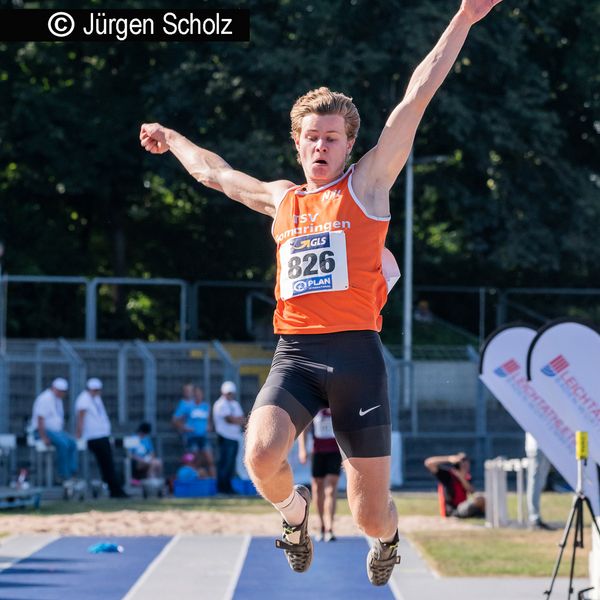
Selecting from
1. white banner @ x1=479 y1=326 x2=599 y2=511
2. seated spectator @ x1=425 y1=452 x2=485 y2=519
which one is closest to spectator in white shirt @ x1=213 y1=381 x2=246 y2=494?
seated spectator @ x1=425 y1=452 x2=485 y2=519

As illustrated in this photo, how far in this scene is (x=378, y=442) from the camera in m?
7.34

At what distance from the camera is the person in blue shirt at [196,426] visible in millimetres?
24141

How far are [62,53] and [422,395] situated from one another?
1382cm

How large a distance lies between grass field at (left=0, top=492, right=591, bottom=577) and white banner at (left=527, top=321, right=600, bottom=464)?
3.16 m

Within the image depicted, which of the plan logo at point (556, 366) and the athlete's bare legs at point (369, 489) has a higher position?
the plan logo at point (556, 366)

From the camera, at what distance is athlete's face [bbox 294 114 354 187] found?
24.0 feet

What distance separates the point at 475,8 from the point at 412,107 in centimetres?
61

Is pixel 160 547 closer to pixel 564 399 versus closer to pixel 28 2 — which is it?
pixel 564 399

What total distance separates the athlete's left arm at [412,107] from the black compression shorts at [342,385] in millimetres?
781

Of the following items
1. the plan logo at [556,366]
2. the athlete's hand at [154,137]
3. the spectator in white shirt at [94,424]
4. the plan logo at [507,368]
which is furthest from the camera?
the spectator in white shirt at [94,424]

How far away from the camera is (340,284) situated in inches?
285

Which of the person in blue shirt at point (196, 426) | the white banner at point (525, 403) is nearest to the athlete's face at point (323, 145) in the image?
the white banner at point (525, 403)

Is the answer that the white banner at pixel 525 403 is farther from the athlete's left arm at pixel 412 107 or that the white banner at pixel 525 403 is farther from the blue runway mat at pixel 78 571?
the athlete's left arm at pixel 412 107

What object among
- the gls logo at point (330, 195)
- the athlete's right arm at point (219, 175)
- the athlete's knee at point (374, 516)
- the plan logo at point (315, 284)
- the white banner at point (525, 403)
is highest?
the athlete's right arm at point (219, 175)
